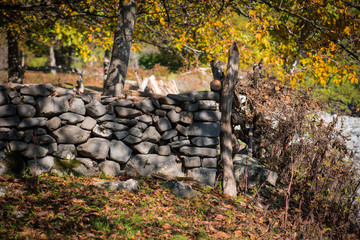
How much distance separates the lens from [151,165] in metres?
5.20

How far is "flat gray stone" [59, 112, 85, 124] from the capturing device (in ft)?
15.2

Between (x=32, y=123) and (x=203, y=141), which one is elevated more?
(x=32, y=123)

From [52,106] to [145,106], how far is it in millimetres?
1602

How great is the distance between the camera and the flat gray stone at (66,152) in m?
4.62

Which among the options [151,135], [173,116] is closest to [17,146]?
[151,135]

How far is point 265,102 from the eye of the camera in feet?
21.6

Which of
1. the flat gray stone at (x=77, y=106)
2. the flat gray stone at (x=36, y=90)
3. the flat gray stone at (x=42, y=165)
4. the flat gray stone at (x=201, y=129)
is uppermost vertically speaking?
the flat gray stone at (x=36, y=90)

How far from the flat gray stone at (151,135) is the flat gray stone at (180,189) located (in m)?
0.86

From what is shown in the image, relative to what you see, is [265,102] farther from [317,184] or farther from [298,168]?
[317,184]

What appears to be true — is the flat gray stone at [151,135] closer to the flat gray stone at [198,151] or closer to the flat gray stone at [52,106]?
the flat gray stone at [198,151]

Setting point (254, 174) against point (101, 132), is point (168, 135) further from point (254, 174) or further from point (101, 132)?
point (254, 174)

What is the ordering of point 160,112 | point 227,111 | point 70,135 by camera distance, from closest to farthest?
point 70,135 → point 160,112 → point 227,111

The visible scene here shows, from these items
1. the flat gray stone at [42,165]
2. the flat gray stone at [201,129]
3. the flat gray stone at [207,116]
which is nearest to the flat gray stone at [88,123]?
the flat gray stone at [42,165]

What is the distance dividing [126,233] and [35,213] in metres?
1.08
